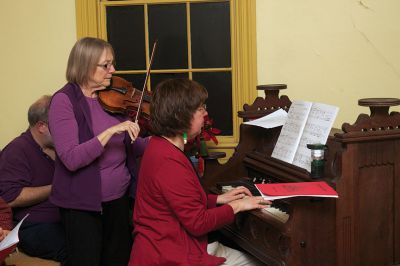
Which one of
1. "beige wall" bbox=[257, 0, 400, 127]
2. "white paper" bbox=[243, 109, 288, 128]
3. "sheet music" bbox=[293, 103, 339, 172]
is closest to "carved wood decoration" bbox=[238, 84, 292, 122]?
"white paper" bbox=[243, 109, 288, 128]

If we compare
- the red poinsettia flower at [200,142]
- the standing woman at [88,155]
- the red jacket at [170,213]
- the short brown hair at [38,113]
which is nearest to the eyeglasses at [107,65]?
the standing woman at [88,155]

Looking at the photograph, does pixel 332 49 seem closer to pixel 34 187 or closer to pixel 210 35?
pixel 210 35

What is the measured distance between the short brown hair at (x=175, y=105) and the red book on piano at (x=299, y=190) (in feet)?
1.22

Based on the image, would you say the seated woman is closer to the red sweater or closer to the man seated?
the red sweater

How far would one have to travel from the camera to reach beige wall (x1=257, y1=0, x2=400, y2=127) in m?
3.32

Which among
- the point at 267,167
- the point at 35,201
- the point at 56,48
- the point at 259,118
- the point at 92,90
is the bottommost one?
the point at 35,201

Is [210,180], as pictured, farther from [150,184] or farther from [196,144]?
[150,184]

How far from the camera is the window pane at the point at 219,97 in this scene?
3447mm

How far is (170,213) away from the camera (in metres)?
1.93

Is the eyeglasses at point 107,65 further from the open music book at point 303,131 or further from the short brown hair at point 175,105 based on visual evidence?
the open music book at point 303,131

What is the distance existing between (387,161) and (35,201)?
5.34 ft

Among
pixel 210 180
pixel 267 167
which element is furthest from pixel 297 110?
pixel 210 180

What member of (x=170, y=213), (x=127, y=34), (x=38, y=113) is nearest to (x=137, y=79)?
(x=127, y=34)

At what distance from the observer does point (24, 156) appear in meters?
2.66
